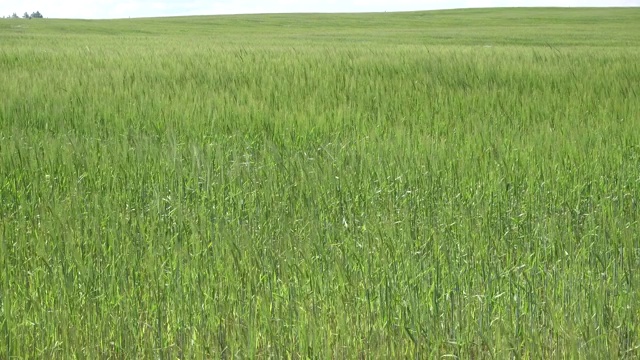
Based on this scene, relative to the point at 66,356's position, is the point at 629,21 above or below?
below

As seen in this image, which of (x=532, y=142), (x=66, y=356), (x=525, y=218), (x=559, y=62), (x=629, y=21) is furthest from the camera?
(x=629, y=21)

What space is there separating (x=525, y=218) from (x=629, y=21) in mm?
39783

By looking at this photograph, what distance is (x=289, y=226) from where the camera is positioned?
259 centimetres

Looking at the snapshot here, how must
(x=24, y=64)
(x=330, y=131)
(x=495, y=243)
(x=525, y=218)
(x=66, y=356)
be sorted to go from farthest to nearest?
(x=24, y=64) → (x=330, y=131) → (x=525, y=218) → (x=495, y=243) → (x=66, y=356)

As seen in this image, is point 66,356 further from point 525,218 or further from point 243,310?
point 525,218

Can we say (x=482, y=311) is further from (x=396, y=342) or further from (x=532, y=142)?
(x=532, y=142)

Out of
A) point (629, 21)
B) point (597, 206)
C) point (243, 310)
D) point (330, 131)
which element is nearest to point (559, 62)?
point (330, 131)

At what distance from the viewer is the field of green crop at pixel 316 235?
185cm

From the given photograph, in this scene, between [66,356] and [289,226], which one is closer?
[66,356]

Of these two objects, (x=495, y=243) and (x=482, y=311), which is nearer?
(x=482, y=311)

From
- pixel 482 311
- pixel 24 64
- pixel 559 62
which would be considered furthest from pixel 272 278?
pixel 24 64

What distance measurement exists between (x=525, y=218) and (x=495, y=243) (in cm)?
34

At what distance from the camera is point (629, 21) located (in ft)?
127

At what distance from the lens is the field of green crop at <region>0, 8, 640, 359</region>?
185 cm
